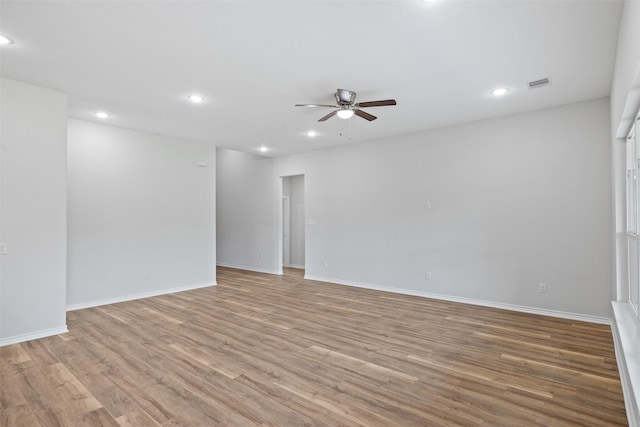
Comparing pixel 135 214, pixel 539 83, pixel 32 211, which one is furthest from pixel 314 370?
pixel 135 214

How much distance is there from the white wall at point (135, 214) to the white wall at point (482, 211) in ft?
8.03

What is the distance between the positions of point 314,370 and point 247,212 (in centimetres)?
604

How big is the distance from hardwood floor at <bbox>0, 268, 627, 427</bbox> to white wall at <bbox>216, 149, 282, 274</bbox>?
11.3 ft

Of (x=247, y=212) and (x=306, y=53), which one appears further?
(x=247, y=212)

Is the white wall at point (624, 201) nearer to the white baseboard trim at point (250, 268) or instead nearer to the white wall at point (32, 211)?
the white wall at point (32, 211)

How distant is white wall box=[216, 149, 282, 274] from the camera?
26.0 ft

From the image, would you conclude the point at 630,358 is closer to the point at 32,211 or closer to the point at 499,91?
the point at 499,91

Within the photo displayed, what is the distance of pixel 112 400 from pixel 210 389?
681 millimetres

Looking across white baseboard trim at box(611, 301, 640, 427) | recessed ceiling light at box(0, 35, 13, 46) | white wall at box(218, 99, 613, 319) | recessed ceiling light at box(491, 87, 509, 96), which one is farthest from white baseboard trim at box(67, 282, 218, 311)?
white baseboard trim at box(611, 301, 640, 427)

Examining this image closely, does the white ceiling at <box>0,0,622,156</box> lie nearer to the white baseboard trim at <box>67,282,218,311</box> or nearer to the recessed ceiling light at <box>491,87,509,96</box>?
the recessed ceiling light at <box>491,87,509,96</box>

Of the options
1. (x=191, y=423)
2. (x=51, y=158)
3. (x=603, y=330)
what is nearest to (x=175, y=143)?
(x=51, y=158)

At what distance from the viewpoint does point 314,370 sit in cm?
284

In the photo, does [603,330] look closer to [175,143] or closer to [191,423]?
[191,423]

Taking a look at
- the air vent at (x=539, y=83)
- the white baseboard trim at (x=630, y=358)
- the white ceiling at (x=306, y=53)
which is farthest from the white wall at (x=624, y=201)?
the air vent at (x=539, y=83)
